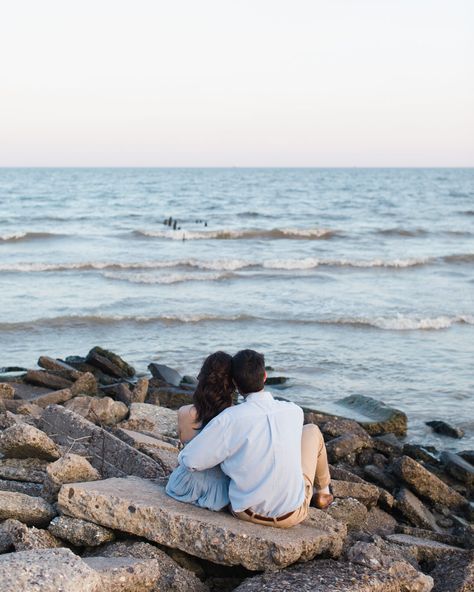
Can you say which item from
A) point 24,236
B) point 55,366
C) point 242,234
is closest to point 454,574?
point 55,366

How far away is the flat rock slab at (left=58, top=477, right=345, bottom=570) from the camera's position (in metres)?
4.49

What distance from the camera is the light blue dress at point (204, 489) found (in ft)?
16.0

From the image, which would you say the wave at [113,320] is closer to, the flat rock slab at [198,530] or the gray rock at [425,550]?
the gray rock at [425,550]

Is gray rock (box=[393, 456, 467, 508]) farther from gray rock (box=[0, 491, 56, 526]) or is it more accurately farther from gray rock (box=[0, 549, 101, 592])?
gray rock (box=[0, 549, 101, 592])

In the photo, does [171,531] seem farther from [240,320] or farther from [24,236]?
[24,236]

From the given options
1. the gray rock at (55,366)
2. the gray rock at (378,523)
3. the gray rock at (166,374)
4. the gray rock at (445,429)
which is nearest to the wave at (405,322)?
the gray rock at (166,374)

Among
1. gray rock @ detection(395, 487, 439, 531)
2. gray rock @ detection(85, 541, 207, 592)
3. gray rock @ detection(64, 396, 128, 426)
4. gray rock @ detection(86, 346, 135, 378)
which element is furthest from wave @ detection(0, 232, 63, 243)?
gray rock @ detection(85, 541, 207, 592)

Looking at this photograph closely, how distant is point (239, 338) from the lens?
14281 mm

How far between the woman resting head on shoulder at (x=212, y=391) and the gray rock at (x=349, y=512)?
51.3 inches

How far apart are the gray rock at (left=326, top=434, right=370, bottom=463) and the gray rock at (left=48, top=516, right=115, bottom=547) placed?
3705 millimetres

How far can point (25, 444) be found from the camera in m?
5.77

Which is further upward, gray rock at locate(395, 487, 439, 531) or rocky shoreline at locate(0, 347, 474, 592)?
rocky shoreline at locate(0, 347, 474, 592)

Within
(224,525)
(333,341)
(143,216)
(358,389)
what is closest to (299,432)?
(224,525)

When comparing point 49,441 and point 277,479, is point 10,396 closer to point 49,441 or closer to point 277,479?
point 49,441
